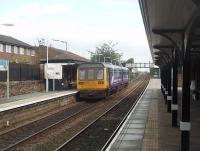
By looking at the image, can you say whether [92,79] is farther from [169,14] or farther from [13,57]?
[13,57]

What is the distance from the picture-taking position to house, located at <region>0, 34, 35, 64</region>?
71.6 m

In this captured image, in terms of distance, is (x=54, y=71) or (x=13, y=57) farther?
(x=13, y=57)

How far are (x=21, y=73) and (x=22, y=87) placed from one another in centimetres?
157

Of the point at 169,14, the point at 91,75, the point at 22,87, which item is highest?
the point at 169,14

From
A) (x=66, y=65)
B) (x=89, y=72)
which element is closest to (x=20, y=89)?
(x=89, y=72)

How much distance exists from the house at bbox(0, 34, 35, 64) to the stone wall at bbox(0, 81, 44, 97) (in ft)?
67.6

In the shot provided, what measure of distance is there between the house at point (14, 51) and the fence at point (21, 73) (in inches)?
771

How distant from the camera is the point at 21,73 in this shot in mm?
43219

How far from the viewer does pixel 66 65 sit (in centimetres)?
5284

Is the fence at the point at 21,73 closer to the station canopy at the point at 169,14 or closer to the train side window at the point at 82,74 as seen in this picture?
the train side window at the point at 82,74

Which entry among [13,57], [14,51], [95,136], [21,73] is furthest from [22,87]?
[14,51]

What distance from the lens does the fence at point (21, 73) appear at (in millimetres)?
40406

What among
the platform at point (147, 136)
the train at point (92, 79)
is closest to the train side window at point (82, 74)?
the train at point (92, 79)

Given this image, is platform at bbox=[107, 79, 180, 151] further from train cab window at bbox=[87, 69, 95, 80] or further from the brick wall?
the brick wall
